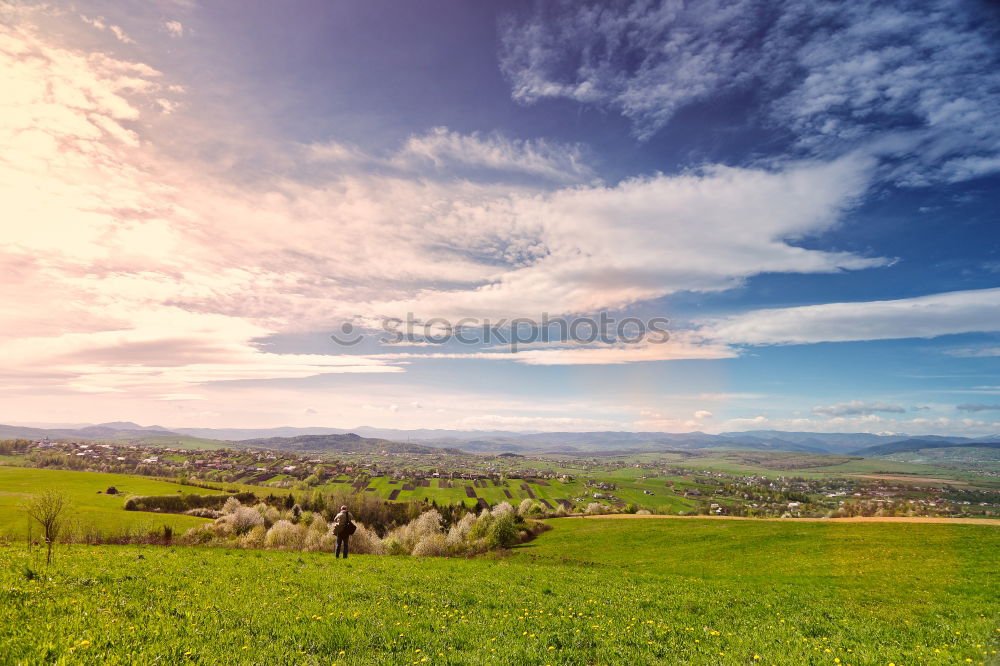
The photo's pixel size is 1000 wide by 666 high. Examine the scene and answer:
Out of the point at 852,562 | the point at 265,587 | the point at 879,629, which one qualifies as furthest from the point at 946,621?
the point at 265,587

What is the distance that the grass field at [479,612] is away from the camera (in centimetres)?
971

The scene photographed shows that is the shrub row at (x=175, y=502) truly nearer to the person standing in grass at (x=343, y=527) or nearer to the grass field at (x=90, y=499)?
the grass field at (x=90, y=499)

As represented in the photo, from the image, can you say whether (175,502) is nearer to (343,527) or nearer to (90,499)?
(90,499)

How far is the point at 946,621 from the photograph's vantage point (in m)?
16.1

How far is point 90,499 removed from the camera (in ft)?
335

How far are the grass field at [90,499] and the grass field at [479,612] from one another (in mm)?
48647

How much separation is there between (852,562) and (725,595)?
1542 cm

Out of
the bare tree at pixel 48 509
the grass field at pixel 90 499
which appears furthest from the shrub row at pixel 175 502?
the bare tree at pixel 48 509

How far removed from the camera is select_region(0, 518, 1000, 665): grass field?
31.9 ft

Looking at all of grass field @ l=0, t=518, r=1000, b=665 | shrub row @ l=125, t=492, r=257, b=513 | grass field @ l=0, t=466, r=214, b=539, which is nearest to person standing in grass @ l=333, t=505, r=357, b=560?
grass field @ l=0, t=518, r=1000, b=665

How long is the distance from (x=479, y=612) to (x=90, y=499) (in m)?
136

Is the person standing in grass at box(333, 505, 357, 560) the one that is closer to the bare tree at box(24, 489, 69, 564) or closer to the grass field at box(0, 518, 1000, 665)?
the grass field at box(0, 518, 1000, 665)

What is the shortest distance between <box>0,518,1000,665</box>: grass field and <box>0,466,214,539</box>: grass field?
48.6m

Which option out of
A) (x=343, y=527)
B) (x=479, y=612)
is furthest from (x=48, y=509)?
(x=479, y=612)
